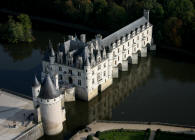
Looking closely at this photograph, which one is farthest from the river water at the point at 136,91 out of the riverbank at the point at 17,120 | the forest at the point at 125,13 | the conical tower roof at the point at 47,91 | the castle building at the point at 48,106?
the conical tower roof at the point at 47,91

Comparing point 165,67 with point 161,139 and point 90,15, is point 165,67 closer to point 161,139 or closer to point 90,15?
point 161,139

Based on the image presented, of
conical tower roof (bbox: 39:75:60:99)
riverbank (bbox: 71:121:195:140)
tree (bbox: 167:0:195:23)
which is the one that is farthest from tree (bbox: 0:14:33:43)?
riverbank (bbox: 71:121:195:140)

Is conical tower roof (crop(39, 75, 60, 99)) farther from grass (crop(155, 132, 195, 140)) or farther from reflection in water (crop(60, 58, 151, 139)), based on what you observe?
grass (crop(155, 132, 195, 140))

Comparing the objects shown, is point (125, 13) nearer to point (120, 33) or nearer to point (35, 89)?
point (120, 33)

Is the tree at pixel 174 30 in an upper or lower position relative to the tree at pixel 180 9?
lower

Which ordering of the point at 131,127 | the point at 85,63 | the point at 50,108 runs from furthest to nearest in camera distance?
the point at 85,63 < the point at 131,127 < the point at 50,108

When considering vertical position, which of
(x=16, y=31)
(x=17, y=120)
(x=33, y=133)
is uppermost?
(x=16, y=31)

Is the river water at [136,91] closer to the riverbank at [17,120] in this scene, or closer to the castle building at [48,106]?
the castle building at [48,106]

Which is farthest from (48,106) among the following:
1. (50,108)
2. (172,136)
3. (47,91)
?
(172,136)
